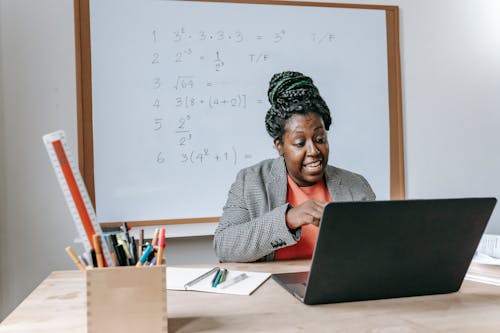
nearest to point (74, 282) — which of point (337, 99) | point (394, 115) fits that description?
point (337, 99)

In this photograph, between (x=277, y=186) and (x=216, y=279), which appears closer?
(x=216, y=279)

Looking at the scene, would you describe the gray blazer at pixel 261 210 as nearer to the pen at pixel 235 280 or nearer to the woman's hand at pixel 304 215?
the woman's hand at pixel 304 215

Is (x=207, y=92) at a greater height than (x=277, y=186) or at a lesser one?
greater

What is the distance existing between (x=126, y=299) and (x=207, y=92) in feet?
5.18

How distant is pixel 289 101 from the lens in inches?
70.4

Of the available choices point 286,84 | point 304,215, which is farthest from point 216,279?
point 286,84

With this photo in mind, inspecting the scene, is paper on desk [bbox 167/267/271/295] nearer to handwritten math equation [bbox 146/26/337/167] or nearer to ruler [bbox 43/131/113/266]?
ruler [bbox 43/131/113/266]

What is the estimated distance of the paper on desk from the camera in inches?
35.5

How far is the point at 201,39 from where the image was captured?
211 cm

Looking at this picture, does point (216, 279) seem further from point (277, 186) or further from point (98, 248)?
point (277, 186)

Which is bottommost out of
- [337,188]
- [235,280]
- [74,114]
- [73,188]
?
[235,280]

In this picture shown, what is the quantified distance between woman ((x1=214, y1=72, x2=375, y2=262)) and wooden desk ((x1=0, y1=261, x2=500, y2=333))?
39cm

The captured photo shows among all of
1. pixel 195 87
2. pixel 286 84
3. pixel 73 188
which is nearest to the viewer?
pixel 73 188

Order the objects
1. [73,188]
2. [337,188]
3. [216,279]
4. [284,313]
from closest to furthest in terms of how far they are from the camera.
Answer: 1. [73,188]
2. [284,313]
3. [216,279]
4. [337,188]
